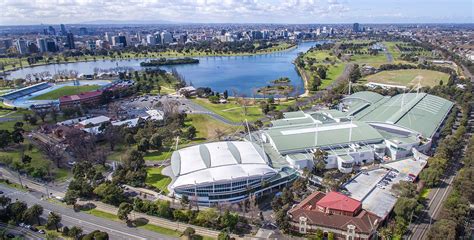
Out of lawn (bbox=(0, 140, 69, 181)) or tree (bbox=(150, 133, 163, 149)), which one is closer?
lawn (bbox=(0, 140, 69, 181))

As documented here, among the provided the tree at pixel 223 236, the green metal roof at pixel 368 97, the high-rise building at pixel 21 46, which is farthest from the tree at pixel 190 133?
the high-rise building at pixel 21 46

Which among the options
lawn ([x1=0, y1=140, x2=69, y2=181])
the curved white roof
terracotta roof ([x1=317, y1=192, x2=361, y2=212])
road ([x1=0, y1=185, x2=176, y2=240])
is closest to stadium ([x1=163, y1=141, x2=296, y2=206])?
the curved white roof

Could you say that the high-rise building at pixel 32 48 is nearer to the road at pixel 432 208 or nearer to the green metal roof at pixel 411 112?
the green metal roof at pixel 411 112

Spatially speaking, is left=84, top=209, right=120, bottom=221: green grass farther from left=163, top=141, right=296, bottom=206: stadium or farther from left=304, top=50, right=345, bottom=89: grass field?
left=304, top=50, right=345, bottom=89: grass field

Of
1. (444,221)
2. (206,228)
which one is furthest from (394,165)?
(206,228)

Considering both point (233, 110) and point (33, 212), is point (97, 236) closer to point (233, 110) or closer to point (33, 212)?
point (33, 212)

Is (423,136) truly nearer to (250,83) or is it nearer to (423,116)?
(423,116)
